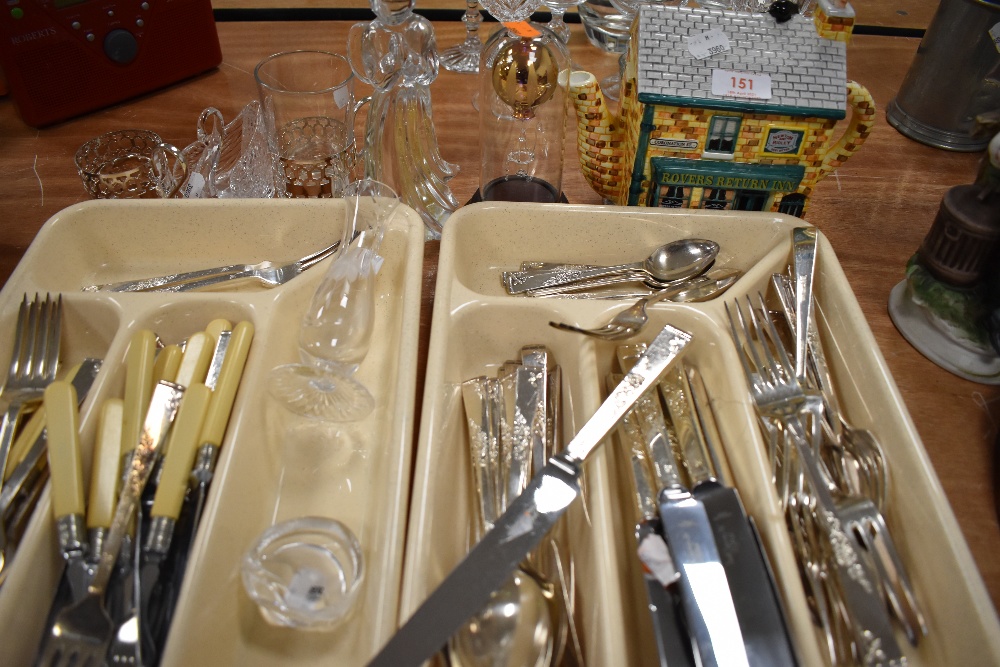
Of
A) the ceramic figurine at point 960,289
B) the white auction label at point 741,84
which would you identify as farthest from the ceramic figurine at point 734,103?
the ceramic figurine at point 960,289

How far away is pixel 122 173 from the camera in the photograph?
77cm

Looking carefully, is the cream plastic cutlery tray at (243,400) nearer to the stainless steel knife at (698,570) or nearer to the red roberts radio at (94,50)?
the stainless steel knife at (698,570)

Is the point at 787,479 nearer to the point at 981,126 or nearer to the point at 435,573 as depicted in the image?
the point at 435,573

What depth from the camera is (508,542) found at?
0.41 meters

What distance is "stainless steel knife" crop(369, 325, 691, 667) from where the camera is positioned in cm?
37

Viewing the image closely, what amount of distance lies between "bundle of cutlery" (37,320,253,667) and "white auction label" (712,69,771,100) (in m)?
0.48

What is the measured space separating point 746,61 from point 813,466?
0.37 meters

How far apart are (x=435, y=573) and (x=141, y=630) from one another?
18cm

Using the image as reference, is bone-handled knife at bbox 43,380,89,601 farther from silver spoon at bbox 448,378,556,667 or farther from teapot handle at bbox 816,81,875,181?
teapot handle at bbox 816,81,875,181

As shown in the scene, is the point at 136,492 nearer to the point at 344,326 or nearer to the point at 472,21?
the point at 344,326

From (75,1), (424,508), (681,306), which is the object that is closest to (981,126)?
(681,306)

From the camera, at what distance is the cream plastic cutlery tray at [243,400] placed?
1.37 feet

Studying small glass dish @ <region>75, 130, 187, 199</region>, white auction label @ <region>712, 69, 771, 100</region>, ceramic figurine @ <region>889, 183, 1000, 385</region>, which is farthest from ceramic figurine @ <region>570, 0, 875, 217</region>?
small glass dish @ <region>75, 130, 187, 199</region>

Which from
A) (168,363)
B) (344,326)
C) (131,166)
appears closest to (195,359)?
(168,363)
